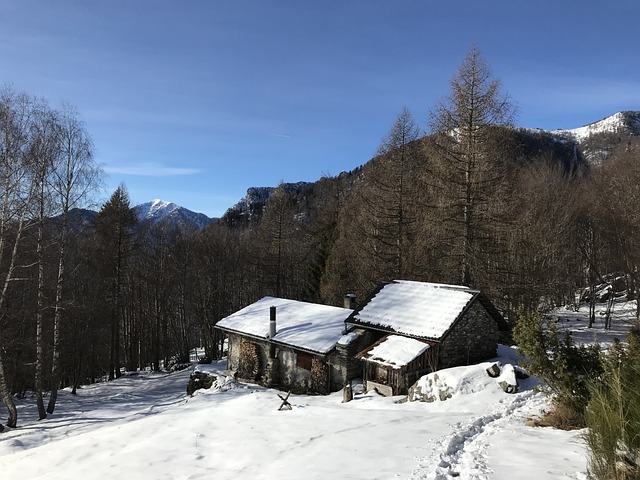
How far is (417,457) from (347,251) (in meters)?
23.1

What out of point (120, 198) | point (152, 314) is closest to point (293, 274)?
point (152, 314)

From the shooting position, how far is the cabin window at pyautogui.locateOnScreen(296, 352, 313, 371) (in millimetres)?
21000

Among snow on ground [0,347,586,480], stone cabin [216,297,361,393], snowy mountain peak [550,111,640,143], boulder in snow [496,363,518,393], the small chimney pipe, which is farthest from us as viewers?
snowy mountain peak [550,111,640,143]

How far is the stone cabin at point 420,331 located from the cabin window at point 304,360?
2.56 m

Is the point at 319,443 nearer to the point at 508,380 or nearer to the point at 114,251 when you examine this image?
the point at 508,380

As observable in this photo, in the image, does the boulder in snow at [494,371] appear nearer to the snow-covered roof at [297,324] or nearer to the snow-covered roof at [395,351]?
the snow-covered roof at [395,351]

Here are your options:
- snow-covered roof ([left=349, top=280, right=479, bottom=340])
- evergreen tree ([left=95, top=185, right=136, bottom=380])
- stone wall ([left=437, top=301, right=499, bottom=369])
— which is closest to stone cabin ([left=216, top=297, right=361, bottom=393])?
snow-covered roof ([left=349, top=280, right=479, bottom=340])

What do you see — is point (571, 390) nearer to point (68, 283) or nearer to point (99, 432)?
point (99, 432)

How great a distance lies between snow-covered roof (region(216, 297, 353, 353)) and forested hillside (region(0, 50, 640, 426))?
4451 millimetres

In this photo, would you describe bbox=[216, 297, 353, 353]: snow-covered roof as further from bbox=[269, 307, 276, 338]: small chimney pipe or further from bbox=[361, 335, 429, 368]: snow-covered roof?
bbox=[361, 335, 429, 368]: snow-covered roof

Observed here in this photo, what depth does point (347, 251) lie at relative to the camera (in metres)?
30.8

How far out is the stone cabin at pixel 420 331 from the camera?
55.9 feet

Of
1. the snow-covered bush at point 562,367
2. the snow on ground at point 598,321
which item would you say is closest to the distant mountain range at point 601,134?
the snow on ground at point 598,321

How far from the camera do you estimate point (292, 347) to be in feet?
69.8
